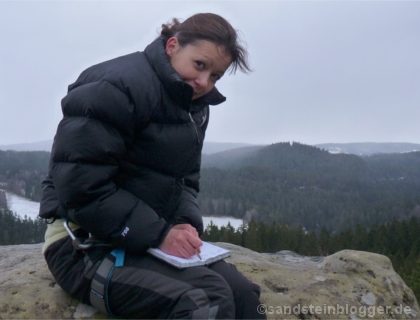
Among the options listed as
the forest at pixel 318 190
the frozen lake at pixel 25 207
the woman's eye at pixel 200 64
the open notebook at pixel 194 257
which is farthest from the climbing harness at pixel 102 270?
the forest at pixel 318 190

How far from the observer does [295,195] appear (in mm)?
91688

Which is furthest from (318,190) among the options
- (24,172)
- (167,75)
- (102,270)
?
(102,270)

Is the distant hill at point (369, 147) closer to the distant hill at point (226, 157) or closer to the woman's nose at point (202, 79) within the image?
the distant hill at point (226, 157)

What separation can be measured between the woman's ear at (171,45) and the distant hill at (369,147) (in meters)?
138

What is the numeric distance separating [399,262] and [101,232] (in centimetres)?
2939

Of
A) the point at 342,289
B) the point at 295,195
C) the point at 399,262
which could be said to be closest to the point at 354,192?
the point at 295,195

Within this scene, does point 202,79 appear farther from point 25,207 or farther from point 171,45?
point 25,207

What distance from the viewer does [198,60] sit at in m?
3.32

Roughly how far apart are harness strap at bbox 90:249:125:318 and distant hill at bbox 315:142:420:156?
13824cm

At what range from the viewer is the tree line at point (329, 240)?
96.2ft

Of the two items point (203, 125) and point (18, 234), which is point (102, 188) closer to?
point (203, 125)

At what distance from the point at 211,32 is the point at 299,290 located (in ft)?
9.34

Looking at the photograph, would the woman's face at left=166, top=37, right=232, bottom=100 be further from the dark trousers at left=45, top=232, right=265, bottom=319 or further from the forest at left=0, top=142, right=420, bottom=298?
the forest at left=0, top=142, right=420, bottom=298

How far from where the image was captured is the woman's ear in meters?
3.40
